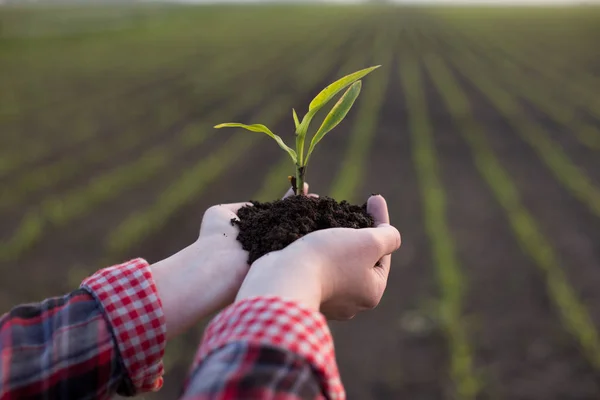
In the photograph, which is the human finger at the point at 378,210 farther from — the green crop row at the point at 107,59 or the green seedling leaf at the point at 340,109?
the green crop row at the point at 107,59

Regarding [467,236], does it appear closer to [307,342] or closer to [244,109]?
[307,342]

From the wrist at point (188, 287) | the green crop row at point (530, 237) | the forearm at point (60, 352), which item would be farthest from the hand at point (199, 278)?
the green crop row at point (530, 237)

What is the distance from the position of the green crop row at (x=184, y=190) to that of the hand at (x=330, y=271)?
432cm

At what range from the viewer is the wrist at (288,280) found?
113cm

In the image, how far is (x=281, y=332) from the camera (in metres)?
0.97

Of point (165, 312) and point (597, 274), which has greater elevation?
point (165, 312)

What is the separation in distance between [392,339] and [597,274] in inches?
84.6

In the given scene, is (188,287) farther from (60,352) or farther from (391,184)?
(391,184)

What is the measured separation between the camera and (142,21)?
1105 inches

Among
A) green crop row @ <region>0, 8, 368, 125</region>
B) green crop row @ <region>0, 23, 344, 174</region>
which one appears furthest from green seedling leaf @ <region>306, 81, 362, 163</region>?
green crop row @ <region>0, 8, 368, 125</region>

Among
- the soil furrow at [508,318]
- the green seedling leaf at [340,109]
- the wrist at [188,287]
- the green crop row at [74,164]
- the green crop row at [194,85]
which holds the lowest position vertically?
the soil furrow at [508,318]

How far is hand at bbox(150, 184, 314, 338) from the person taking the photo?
151cm

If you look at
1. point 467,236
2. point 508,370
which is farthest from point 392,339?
point 467,236

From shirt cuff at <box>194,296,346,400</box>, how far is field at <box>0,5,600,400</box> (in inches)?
118
